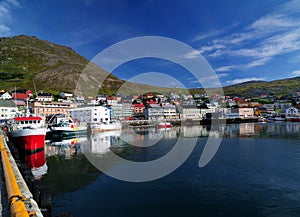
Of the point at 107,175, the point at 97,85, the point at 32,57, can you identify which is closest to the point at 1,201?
the point at 107,175

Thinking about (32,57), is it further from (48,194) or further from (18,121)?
(48,194)

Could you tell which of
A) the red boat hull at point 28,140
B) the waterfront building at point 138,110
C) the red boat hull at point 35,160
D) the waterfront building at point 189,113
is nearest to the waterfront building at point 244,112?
the waterfront building at point 189,113

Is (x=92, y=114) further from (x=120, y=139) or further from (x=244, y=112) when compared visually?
(x=244, y=112)

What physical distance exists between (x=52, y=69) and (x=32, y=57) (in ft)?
90.8

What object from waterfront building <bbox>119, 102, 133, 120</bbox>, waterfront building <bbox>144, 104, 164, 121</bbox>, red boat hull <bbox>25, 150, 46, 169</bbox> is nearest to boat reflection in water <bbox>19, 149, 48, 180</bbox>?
red boat hull <bbox>25, 150, 46, 169</bbox>

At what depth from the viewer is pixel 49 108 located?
237 feet

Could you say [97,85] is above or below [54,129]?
above

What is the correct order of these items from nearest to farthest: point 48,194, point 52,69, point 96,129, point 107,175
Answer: point 48,194 < point 107,175 < point 96,129 < point 52,69

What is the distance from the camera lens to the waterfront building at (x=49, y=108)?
6919 cm

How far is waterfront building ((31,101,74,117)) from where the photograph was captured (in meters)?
69.2

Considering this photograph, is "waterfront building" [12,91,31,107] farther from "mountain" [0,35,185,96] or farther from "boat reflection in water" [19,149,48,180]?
"boat reflection in water" [19,149,48,180]

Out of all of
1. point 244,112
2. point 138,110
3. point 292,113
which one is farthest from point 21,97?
point 292,113

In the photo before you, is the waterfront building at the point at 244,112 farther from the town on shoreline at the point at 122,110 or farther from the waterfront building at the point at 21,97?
the waterfront building at the point at 21,97

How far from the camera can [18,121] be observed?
2397 centimetres
